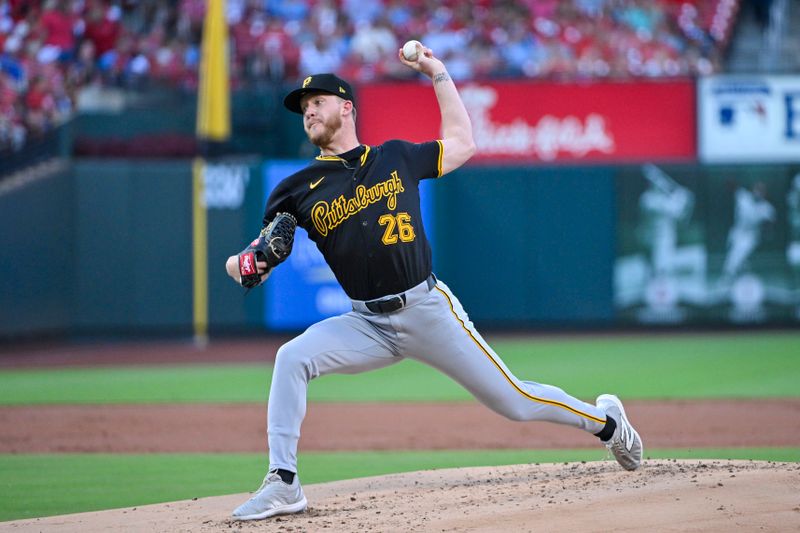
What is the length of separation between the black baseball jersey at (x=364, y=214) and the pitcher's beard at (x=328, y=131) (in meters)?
0.09

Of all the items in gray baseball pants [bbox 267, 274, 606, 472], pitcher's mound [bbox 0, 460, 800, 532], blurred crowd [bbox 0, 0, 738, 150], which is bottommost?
pitcher's mound [bbox 0, 460, 800, 532]

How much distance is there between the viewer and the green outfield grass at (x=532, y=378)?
1052 cm

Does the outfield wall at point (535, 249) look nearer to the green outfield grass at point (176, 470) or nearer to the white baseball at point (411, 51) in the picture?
the green outfield grass at point (176, 470)

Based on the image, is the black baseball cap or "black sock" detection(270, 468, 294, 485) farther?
the black baseball cap

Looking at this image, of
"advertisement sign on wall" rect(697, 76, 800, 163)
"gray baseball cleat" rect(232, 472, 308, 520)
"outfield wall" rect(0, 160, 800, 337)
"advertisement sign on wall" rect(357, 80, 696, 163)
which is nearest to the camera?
"gray baseball cleat" rect(232, 472, 308, 520)

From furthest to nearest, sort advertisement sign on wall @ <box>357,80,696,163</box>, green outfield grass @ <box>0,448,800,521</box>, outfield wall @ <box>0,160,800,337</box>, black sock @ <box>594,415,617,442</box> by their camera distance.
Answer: advertisement sign on wall @ <box>357,80,696,163</box>
outfield wall @ <box>0,160,800,337</box>
green outfield grass @ <box>0,448,800,521</box>
black sock @ <box>594,415,617,442</box>

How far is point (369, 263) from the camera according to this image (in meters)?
5.29

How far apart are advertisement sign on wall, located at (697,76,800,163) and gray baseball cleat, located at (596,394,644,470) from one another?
36.5ft

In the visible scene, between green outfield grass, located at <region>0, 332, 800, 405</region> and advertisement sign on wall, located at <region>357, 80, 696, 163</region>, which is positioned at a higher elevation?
advertisement sign on wall, located at <region>357, 80, 696, 163</region>

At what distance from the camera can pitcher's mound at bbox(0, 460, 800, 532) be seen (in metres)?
4.81

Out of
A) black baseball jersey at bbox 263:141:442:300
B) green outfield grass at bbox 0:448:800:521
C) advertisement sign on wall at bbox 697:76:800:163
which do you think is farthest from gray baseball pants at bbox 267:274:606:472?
advertisement sign on wall at bbox 697:76:800:163

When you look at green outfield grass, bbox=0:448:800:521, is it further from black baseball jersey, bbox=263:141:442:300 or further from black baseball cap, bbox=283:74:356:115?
black baseball cap, bbox=283:74:356:115

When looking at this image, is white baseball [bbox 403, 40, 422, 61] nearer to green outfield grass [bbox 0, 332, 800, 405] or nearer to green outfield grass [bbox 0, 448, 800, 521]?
green outfield grass [bbox 0, 448, 800, 521]

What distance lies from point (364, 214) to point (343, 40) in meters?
13.0
